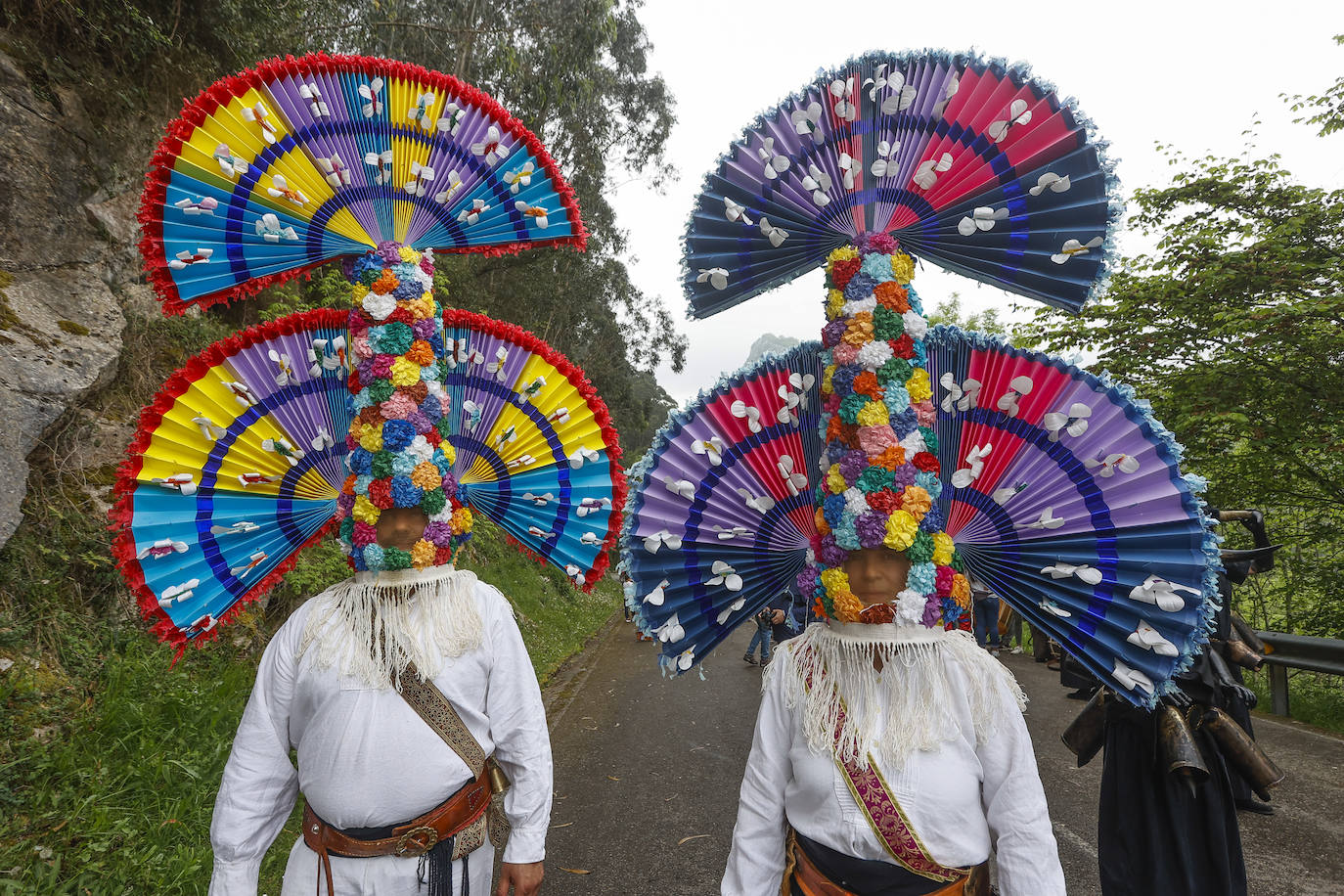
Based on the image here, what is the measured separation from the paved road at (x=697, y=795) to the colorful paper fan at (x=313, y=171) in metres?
3.56

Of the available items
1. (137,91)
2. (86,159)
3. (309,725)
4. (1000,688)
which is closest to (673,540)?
(1000,688)

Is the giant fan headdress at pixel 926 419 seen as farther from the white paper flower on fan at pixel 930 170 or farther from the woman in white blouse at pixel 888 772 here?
the woman in white blouse at pixel 888 772

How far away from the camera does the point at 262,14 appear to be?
768cm

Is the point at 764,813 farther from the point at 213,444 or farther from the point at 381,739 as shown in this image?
the point at 213,444

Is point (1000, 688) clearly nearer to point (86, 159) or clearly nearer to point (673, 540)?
point (673, 540)

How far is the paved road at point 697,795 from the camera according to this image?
394cm

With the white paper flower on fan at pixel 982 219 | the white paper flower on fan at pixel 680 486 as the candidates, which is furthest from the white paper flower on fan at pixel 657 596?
the white paper flower on fan at pixel 982 219

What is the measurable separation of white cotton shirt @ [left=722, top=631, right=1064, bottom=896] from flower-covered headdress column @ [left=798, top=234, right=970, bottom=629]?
27 centimetres

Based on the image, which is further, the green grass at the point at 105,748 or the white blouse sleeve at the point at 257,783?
the green grass at the point at 105,748

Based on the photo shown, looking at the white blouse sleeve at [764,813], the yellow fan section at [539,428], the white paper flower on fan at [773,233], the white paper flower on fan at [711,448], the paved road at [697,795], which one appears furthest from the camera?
the paved road at [697,795]

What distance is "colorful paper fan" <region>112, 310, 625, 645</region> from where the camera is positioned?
236 cm

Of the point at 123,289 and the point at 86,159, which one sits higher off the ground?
the point at 86,159

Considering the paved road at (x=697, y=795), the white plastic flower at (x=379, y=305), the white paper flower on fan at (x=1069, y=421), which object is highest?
the white plastic flower at (x=379, y=305)

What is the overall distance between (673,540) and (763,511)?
30 cm
